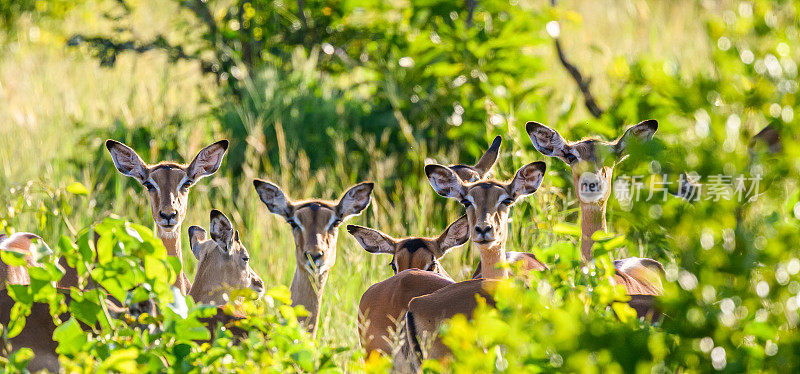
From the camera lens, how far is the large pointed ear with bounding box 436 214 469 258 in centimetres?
495

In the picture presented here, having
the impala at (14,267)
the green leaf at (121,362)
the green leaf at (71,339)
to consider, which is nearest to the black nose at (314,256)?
the impala at (14,267)

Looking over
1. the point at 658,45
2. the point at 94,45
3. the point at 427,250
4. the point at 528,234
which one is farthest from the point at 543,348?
the point at 658,45

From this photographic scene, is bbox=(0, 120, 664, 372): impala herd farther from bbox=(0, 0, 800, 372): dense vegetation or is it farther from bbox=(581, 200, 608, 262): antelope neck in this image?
bbox=(0, 0, 800, 372): dense vegetation

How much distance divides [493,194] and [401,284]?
67 cm

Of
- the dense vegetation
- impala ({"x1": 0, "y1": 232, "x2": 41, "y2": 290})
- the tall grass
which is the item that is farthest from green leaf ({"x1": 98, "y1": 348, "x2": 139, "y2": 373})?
impala ({"x1": 0, "y1": 232, "x2": 41, "y2": 290})

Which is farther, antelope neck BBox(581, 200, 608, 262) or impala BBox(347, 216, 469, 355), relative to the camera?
antelope neck BBox(581, 200, 608, 262)

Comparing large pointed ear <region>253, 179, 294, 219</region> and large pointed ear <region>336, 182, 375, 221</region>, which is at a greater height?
large pointed ear <region>253, 179, 294, 219</region>

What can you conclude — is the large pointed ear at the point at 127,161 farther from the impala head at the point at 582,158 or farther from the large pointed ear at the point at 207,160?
the impala head at the point at 582,158

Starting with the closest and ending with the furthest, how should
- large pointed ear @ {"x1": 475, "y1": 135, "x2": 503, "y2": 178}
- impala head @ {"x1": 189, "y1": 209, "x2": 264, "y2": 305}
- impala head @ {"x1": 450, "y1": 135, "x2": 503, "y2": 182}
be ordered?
impala head @ {"x1": 189, "y1": 209, "x2": 264, "y2": 305}, impala head @ {"x1": 450, "y1": 135, "x2": 503, "y2": 182}, large pointed ear @ {"x1": 475, "y1": 135, "x2": 503, "y2": 178}

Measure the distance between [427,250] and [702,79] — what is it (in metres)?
2.42

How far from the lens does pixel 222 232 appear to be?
4871mm

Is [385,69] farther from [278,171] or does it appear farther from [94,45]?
[94,45]

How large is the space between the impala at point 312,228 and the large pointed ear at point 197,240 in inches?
25.7

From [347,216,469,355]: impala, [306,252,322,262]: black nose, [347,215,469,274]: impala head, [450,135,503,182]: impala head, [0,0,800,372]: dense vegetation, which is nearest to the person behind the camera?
[0,0,800,372]: dense vegetation
